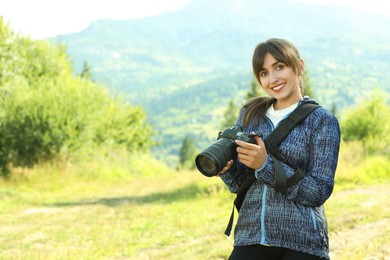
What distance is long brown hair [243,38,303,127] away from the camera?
9.61 ft

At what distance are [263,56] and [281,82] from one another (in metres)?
0.18

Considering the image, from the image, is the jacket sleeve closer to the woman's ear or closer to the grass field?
the woman's ear

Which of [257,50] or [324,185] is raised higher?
[257,50]

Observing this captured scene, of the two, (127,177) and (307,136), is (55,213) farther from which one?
(127,177)

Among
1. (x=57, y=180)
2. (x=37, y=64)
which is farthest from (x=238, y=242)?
(x=37, y=64)

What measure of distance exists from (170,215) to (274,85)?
28.2 feet

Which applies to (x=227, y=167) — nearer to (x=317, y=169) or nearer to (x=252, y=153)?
(x=252, y=153)

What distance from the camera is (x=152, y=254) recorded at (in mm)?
7094

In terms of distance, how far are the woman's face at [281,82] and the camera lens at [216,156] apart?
43cm

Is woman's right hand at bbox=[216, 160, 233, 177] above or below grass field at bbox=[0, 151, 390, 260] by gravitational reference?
above

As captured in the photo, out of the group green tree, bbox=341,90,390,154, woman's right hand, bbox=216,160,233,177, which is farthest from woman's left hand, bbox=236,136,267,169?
green tree, bbox=341,90,390,154

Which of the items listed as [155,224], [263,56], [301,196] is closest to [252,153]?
[301,196]

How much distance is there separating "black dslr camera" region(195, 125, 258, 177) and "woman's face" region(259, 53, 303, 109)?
367mm

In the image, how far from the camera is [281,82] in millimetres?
2957
